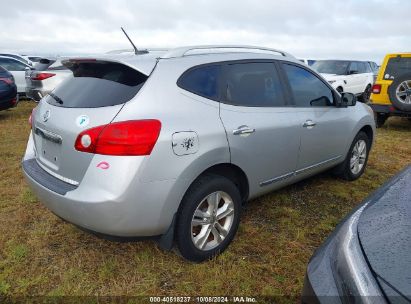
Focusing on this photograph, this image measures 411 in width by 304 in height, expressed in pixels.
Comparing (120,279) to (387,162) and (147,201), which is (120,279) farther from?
(387,162)

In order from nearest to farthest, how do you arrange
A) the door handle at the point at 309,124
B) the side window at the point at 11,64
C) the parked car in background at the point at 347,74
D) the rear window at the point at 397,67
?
the door handle at the point at 309,124, the rear window at the point at 397,67, the side window at the point at 11,64, the parked car in background at the point at 347,74

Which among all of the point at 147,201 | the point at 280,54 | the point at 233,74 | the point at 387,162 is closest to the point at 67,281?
the point at 147,201

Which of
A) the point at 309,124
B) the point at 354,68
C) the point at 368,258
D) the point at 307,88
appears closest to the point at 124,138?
the point at 368,258

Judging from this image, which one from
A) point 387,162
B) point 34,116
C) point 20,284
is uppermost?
point 34,116

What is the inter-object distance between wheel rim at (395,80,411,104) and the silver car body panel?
5332 mm

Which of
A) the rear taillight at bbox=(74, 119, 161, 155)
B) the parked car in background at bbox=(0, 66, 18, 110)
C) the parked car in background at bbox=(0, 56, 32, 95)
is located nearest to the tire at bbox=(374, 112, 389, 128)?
the rear taillight at bbox=(74, 119, 161, 155)

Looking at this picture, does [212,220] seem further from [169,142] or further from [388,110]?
[388,110]

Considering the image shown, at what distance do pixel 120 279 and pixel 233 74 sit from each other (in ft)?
6.00

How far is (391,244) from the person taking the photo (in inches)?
→ 59.6

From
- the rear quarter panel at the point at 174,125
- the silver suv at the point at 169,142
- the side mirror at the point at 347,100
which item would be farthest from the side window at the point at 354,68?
the rear quarter panel at the point at 174,125

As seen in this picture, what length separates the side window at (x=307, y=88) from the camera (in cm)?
358

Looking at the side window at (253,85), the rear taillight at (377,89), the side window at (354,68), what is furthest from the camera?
the side window at (354,68)

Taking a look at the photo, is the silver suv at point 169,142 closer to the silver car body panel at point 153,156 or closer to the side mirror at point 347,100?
the silver car body panel at point 153,156

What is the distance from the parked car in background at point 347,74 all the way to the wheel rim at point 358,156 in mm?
7326
